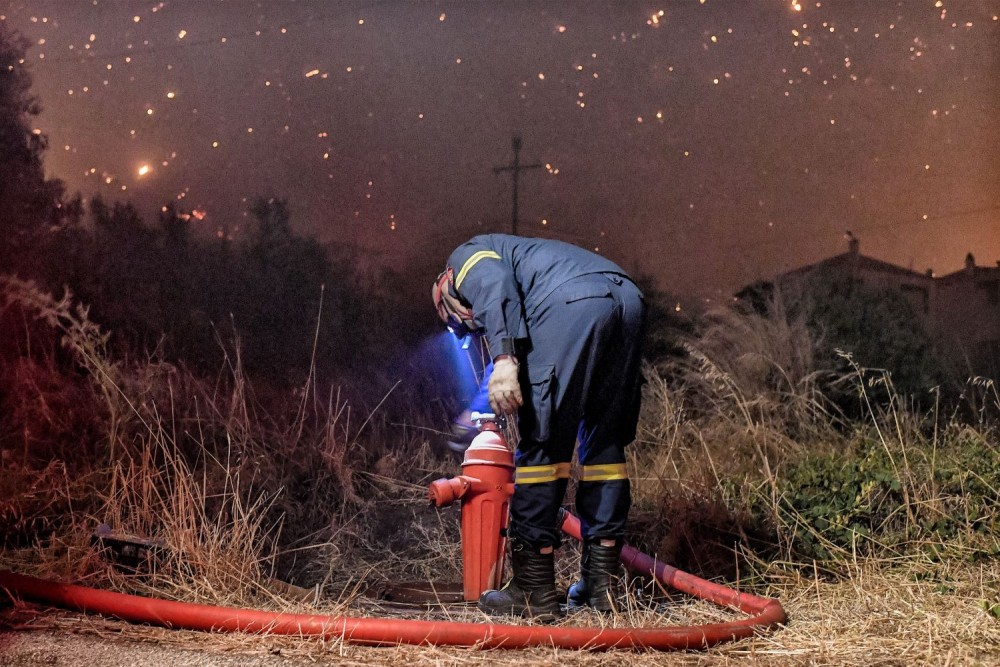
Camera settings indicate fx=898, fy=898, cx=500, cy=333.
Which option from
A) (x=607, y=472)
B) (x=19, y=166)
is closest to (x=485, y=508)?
(x=607, y=472)

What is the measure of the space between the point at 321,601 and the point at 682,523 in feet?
5.65

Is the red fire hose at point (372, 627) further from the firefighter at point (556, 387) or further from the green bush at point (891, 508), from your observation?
the green bush at point (891, 508)

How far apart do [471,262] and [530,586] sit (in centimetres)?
121

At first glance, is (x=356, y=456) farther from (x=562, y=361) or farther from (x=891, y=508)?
(x=891, y=508)

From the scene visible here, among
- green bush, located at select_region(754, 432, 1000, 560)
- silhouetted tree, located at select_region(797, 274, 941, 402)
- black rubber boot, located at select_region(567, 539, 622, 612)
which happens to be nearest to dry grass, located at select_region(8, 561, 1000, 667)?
black rubber boot, located at select_region(567, 539, 622, 612)

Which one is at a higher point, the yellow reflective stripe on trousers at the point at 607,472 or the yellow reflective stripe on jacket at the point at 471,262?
the yellow reflective stripe on jacket at the point at 471,262

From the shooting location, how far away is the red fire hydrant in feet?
11.3

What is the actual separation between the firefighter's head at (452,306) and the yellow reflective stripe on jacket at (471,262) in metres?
0.10

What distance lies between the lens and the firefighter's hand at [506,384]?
310 centimetres

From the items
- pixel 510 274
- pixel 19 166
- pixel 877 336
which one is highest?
pixel 19 166

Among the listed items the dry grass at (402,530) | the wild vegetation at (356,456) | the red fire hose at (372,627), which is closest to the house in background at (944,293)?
A: the wild vegetation at (356,456)

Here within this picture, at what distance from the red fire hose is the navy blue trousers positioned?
20.9 inches

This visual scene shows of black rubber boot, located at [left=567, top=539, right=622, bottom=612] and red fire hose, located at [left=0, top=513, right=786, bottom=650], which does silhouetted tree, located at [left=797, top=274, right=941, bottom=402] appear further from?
red fire hose, located at [left=0, top=513, right=786, bottom=650]

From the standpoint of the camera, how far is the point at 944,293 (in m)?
10.2
